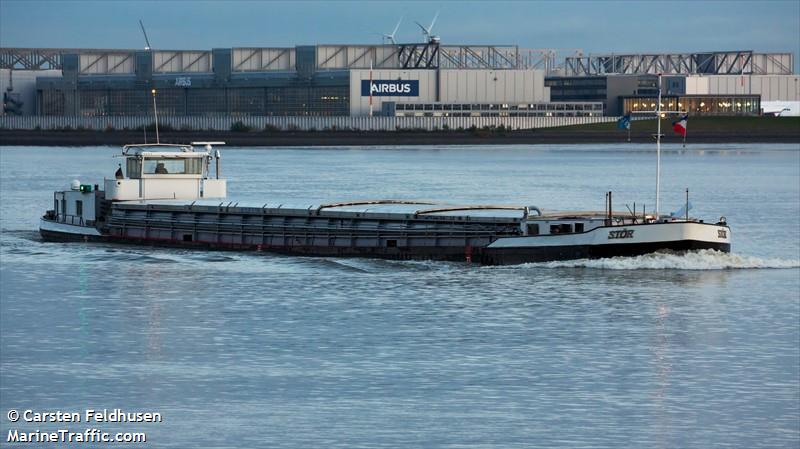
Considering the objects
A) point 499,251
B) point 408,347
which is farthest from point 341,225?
point 408,347

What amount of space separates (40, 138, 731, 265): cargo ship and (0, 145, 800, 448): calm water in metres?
1.10

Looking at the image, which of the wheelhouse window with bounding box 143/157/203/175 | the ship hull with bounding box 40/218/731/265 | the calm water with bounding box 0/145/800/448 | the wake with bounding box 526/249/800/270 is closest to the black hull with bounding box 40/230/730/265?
the ship hull with bounding box 40/218/731/265

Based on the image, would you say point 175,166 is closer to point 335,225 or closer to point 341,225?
point 335,225

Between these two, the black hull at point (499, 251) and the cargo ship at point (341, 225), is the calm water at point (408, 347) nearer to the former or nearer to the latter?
the black hull at point (499, 251)

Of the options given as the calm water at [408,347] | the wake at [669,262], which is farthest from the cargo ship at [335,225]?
the calm water at [408,347]

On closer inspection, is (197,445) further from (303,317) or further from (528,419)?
(303,317)

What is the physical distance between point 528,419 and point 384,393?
14.0 feet

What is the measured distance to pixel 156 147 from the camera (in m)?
82.2

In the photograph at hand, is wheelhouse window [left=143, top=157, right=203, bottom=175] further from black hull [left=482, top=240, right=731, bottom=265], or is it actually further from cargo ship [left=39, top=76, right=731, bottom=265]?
black hull [left=482, top=240, right=731, bottom=265]

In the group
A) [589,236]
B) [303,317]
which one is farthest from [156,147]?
[303,317]

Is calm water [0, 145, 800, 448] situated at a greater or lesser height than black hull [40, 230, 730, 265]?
lesser

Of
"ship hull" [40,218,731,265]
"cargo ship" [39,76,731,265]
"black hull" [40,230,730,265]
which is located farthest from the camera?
"cargo ship" [39,76,731,265]

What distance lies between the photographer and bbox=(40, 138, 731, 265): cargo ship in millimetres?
62781

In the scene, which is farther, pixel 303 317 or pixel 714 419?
pixel 303 317
